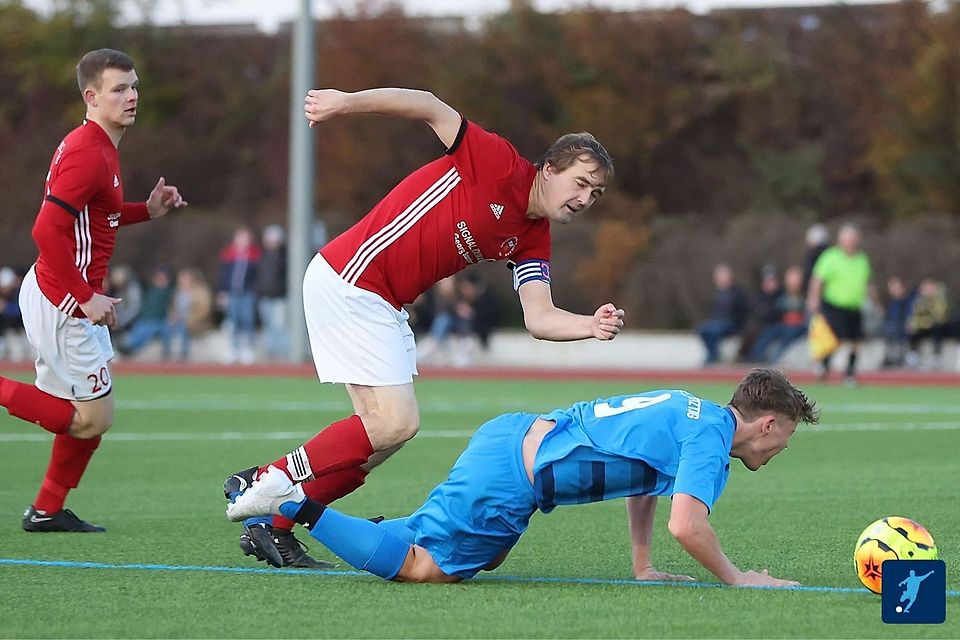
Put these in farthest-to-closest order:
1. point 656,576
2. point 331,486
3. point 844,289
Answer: point 844,289
point 331,486
point 656,576

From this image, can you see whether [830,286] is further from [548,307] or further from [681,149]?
[681,149]

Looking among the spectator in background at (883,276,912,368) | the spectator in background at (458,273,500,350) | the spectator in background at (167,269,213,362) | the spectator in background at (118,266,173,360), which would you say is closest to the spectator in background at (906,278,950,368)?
the spectator in background at (883,276,912,368)

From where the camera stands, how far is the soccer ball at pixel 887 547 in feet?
18.8

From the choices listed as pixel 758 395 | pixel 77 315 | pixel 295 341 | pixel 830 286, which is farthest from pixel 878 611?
pixel 295 341

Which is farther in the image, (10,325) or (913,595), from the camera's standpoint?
(10,325)

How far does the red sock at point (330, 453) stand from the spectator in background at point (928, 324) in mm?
20025

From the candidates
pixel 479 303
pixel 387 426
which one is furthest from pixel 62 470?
pixel 479 303

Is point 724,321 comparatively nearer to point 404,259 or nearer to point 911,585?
point 404,259

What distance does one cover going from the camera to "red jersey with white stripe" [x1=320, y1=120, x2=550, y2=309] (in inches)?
260

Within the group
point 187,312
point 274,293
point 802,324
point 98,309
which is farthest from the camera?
point 187,312

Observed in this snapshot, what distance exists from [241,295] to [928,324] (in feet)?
34.9

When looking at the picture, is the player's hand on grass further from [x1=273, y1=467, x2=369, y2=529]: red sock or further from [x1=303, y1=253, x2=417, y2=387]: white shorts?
[x1=273, y1=467, x2=369, y2=529]: red sock

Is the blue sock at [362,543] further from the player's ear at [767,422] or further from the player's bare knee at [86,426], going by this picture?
the player's bare knee at [86,426]

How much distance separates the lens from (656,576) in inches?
244
